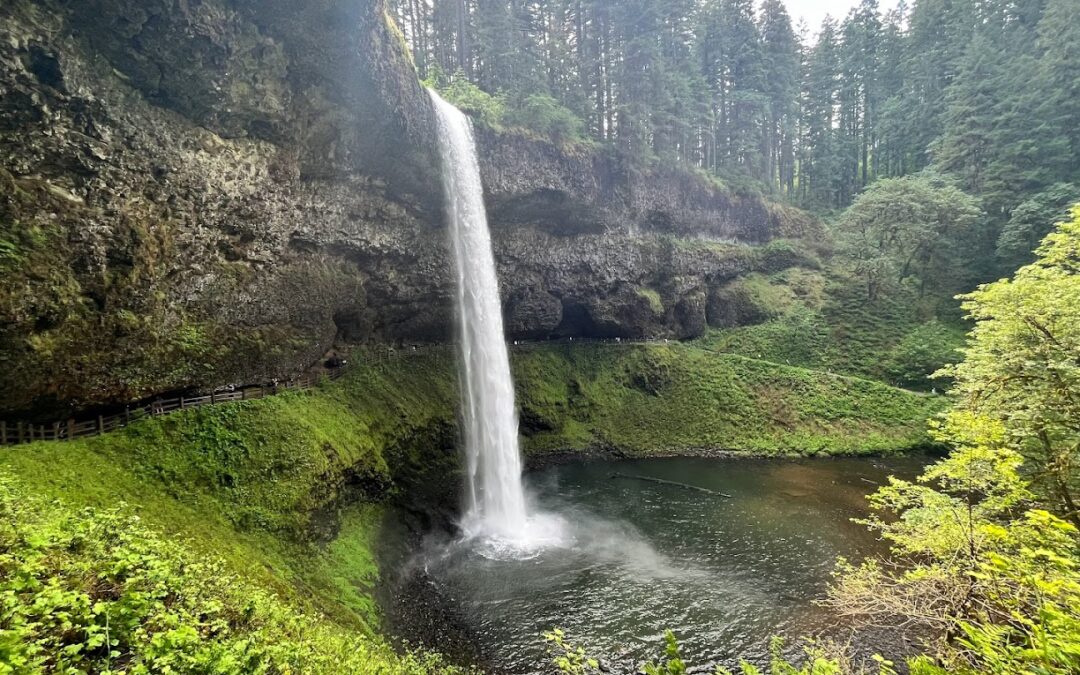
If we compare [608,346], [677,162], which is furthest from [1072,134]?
[608,346]

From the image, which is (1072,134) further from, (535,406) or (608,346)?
(535,406)

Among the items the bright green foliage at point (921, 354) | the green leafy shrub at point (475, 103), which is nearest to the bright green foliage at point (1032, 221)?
the bright green foliage at point (921, 354)

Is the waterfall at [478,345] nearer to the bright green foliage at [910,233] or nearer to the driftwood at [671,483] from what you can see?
the driftwood at [671,483]

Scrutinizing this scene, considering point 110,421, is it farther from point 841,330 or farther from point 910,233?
point 910,233

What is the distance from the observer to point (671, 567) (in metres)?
14.7

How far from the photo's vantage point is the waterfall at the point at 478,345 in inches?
778

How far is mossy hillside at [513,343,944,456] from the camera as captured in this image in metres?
25.0

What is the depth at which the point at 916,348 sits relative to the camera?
2848cm

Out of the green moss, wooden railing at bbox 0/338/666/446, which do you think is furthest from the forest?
the green moss

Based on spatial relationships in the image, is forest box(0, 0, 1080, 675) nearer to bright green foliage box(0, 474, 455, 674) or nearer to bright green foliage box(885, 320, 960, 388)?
bright green foliage box(0, 474, 455, 674)

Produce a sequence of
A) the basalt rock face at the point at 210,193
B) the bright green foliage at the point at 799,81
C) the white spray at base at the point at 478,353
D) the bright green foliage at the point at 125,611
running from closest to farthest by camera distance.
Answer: the bright green foliage at the point at 125,611 < the basalt rock face at the point at 210,193 < the white spray at base at the point at 478,353 < the bright green foliage at the point at 799,81

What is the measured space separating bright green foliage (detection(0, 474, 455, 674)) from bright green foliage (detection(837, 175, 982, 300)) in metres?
37.9

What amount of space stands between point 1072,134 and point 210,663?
47012mm

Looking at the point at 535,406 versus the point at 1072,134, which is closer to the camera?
the point at 535,406
